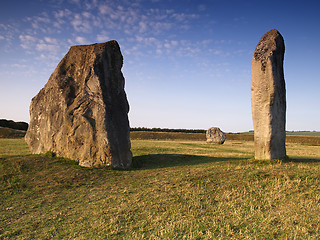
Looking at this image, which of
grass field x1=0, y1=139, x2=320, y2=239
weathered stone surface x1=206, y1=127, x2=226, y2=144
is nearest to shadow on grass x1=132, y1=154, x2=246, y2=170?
grass field x1=0, y1=139, x2=320, y2=239

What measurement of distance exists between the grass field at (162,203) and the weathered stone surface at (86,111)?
1.77 metres

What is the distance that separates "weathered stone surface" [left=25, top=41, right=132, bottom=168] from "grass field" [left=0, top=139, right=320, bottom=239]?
1.77 meters

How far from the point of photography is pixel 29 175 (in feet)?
36.9

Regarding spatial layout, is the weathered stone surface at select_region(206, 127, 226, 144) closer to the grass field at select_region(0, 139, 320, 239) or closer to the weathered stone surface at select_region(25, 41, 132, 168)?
the weathered stone surface at select_region(25, 41, 132, 168)

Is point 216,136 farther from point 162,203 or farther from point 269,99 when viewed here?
point 162,203

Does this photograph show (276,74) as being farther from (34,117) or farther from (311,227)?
(34,117)

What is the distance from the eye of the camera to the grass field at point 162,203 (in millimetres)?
5793

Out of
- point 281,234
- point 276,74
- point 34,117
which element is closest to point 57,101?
point 34,117

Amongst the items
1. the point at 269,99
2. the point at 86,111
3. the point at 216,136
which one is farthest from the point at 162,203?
the point at 216,136

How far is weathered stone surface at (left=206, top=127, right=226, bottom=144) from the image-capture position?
38.0m

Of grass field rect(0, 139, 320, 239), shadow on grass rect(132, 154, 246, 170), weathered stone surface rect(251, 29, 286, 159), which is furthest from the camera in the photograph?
shadow on grass rect(132, 154, 246, 170)

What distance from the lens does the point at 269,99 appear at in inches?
460

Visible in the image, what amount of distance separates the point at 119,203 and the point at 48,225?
2.23 metres

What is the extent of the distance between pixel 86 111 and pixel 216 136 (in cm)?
2855
